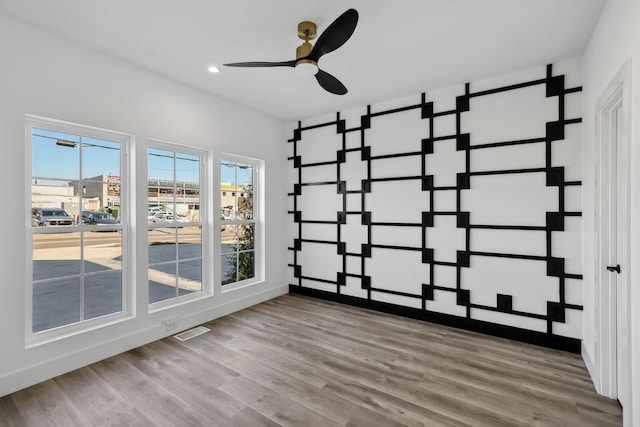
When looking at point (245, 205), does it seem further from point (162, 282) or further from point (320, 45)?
point (320, 45)

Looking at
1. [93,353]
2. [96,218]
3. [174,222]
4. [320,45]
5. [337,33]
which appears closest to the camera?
[337,33]

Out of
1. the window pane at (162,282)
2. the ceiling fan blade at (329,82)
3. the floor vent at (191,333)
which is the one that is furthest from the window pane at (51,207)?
the ceiling fan blade at (329,82)

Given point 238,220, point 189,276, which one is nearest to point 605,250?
point 238,220

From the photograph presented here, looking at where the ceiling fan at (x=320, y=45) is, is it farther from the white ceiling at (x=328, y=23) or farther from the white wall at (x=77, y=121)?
the white wall at (x=77, y=121)

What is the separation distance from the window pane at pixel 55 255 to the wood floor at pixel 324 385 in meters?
0.87

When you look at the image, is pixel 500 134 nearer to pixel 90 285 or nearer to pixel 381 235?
pixel 381 235

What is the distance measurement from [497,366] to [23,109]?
4.47m

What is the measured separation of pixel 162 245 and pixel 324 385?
2.31m

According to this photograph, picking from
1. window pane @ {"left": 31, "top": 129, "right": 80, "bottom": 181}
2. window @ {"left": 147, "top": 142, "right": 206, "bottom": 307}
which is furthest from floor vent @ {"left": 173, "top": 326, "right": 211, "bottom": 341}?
window pane @ {"left": 31, "top": 129, "right": 80, "bottom": 181}

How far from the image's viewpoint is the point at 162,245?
3381 millimetres

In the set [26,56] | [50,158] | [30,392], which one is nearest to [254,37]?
[26,56]

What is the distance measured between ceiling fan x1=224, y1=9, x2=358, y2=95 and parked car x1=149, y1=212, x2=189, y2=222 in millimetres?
1896

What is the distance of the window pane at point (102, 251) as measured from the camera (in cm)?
281

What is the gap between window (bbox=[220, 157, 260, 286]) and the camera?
4113 millimetres
